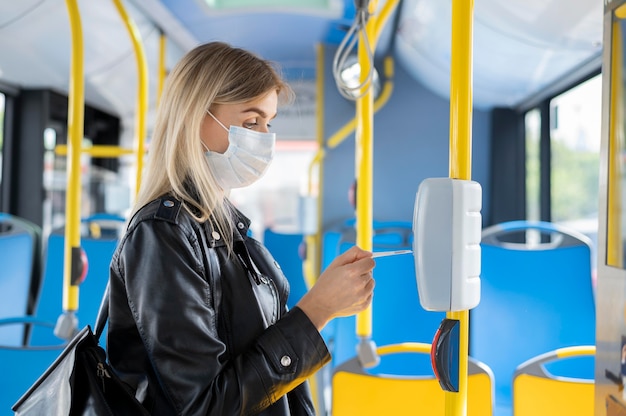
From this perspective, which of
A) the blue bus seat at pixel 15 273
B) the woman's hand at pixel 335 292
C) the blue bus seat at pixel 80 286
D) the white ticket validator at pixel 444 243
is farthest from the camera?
the blue bus seat at pixel 15 273

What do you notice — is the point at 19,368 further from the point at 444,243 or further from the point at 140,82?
the point at 444,243

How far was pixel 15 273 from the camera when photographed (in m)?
3.65

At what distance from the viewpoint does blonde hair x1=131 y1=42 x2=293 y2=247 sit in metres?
1.23

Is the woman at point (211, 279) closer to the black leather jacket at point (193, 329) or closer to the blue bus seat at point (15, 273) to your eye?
the black leather jacket at point (193, 329)

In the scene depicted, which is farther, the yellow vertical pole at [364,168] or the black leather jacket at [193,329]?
the yellow vertical pole at [364,168]

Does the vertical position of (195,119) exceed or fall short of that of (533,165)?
it falls short

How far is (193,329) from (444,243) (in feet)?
1.41

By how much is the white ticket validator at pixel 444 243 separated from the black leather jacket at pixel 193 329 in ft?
0.92

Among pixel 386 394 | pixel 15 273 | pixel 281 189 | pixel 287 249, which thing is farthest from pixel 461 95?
pixel 281 189

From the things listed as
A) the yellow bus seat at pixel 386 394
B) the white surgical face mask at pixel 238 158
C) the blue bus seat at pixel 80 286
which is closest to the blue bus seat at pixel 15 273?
the blue bus seat at pixel 80 286

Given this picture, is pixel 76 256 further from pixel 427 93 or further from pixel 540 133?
pixel 427 93

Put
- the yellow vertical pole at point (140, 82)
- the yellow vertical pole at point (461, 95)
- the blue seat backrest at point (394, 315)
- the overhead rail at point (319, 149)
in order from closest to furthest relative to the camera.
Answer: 1. the yellow vertical pole at point (461, 95)
2. the yellow vertical pole at point (140, 82)
3. the blue seat backrest at point (394, 315)
4. the overhead rail at point (319, 149)

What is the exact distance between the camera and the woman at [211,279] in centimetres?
105

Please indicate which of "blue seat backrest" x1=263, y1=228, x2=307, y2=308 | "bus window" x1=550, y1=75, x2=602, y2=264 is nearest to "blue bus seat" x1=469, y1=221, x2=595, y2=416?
"bus window" x1=550, y1=75, x2=602, y2=264
